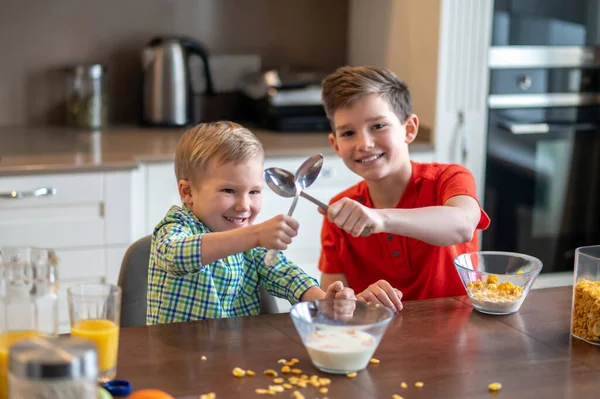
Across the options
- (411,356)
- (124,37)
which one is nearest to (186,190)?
(411,356)

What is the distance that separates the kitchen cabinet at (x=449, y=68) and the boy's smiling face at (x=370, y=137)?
1123 mm

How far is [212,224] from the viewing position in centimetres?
175

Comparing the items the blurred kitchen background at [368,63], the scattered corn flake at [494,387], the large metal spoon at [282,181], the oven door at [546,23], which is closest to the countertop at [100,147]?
the blurred kitchen background at [368,63]

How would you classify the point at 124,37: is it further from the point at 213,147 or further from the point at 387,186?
the point at 213,147

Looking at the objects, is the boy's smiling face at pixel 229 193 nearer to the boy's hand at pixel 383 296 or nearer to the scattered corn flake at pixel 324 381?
the boy's hand at pixel 383 296

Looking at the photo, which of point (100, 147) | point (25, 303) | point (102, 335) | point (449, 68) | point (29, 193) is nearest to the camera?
point (25, 303)

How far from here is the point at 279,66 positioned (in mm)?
3623

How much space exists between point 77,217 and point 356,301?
4.92ft

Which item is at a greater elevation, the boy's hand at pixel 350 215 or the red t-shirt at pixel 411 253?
the boy's hand at pixel 350 215

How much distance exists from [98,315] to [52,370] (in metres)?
0.33

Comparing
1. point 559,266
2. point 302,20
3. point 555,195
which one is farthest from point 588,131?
point 302,20

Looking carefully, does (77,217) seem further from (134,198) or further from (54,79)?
(54,79)

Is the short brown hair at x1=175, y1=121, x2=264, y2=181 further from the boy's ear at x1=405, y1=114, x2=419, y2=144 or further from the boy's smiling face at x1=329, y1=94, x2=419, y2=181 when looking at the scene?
the boy's ear at x1=405, y1=114, x2=419, y2=144

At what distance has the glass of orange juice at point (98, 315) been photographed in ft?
4.19
